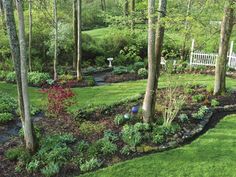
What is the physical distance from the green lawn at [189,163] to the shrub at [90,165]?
0.19 metres

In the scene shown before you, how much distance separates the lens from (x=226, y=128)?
9.03 metres

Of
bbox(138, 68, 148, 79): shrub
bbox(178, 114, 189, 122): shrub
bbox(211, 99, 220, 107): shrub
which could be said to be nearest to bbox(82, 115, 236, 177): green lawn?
bbox(178, 114, 189, 122): shrub

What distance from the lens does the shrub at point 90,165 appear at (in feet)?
22.8

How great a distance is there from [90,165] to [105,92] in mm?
6396

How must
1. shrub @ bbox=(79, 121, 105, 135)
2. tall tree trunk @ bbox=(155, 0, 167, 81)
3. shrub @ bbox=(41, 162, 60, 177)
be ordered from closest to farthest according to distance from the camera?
1. shrub @ bbox=(41, 162, 60, 177)
2. tall tree trunk @ bbox=(155, 0, 167, 81)
3. shrub @ bbox=(79, 121, 105, 135)

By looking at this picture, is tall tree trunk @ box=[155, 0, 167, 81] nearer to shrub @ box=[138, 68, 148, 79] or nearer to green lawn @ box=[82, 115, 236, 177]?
green lawn @ box=[82, 115, 236, 177]

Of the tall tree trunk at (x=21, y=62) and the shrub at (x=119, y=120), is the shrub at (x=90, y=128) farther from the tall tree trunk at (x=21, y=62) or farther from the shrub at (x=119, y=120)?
the tall tree trunk at (x=21, y=62)

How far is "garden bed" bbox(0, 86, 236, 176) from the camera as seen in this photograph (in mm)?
7371

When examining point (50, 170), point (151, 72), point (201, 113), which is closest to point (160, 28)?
point (151, 72)

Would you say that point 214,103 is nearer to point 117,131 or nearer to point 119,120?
point 119,120

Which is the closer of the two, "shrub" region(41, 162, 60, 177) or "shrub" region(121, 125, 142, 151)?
"shrub" region(41, 162, 60, 177)

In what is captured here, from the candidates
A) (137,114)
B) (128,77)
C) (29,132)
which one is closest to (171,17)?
(137,114)

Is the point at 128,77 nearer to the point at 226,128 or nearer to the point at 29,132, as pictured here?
the point at 226,128

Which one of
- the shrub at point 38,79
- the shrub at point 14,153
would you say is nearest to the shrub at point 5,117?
the shrub at point 14,153
